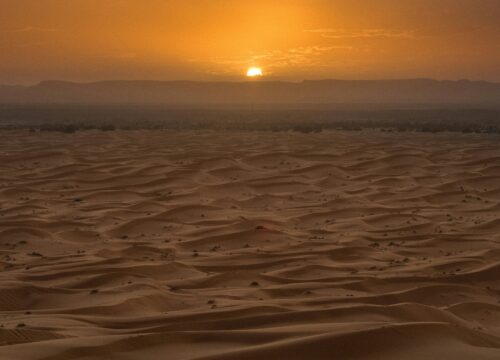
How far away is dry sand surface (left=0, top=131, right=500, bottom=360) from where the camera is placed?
2.96m

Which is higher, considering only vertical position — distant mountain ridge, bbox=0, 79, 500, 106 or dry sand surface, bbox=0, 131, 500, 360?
distant mountain ridge, bbox=0, 79, 500, 106

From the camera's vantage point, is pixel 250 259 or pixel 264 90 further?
pixel 264 90

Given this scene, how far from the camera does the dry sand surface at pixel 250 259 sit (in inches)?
117

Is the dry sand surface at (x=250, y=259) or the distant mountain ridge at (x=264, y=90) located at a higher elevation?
the distant mountain ridge at (x=264, y=90)

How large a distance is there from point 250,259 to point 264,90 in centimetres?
15978

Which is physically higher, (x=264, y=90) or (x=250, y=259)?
(x=264, y=90)

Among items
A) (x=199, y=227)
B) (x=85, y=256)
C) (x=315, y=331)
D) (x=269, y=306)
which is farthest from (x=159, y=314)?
(x=199, y=227)

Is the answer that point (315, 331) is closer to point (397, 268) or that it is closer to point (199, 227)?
point (397, 268)

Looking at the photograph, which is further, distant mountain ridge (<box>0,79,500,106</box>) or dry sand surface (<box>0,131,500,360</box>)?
distant mountain ridge (<box>0,79,500,106</box>)

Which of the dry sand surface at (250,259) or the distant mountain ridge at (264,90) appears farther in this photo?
the distant mountain ridge at (264,90)

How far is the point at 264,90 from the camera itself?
163750 mm

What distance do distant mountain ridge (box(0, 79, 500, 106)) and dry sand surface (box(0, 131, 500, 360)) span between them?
140356 mm

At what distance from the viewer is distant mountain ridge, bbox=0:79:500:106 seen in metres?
158

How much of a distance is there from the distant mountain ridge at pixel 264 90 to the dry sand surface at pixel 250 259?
5526 inches
